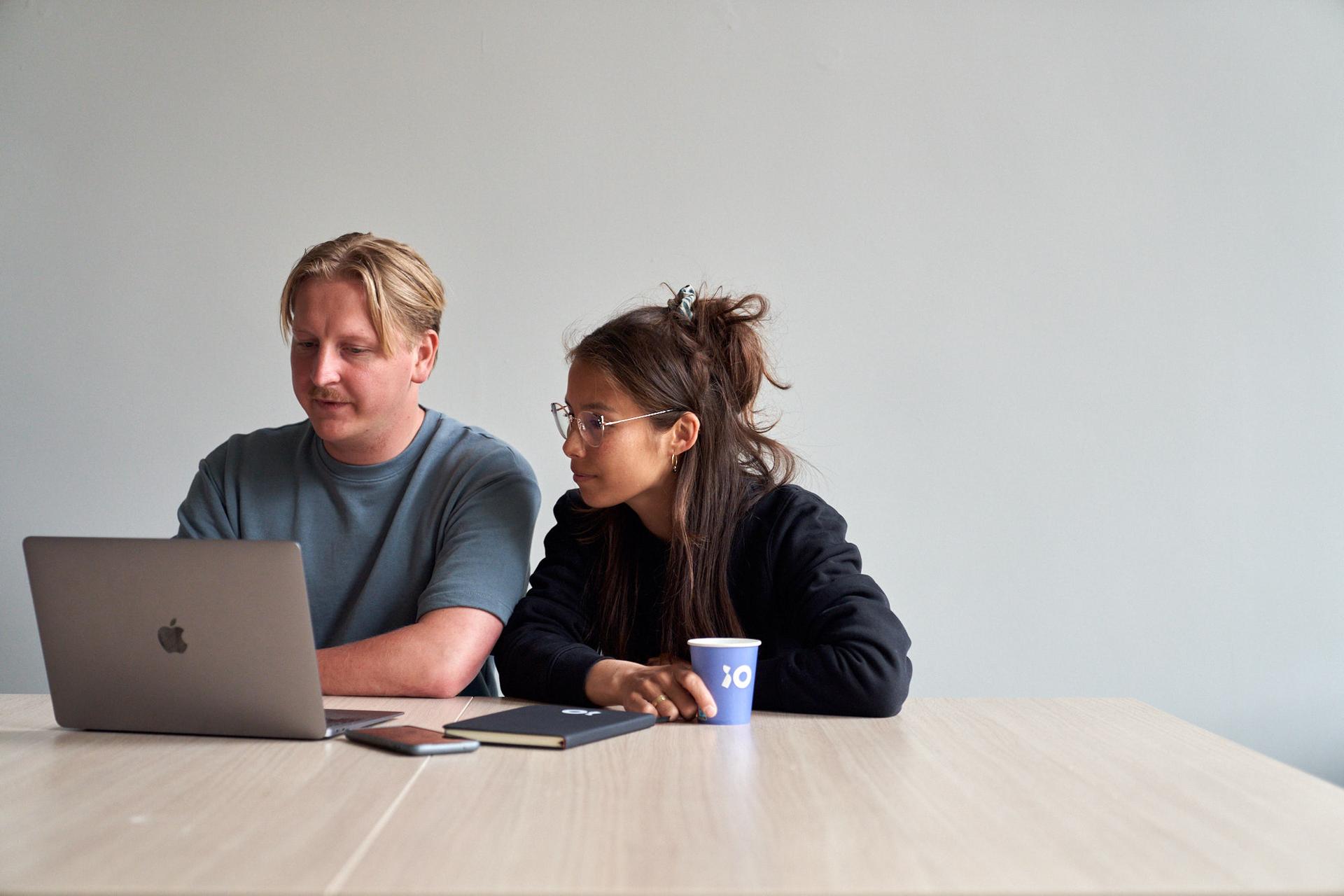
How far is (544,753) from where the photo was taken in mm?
Answer: 1075

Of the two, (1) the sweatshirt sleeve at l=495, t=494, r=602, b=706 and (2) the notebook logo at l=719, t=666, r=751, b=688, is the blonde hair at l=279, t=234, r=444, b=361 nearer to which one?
(1) the sweatshirt sleeve at l=495, t=494, r=602, b=706

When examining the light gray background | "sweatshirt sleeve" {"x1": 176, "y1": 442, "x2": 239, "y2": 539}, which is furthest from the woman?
the light gray background

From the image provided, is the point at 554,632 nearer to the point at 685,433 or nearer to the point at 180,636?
the point at 685,433

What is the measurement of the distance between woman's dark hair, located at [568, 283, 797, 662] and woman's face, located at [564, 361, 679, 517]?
0.02 metres

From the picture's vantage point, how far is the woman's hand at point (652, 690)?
1.25m

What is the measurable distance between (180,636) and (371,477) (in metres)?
0.79

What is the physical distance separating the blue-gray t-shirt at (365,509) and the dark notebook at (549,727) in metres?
0.53

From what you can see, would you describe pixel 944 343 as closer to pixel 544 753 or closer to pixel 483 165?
pixel 483 165

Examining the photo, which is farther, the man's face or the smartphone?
the man's face

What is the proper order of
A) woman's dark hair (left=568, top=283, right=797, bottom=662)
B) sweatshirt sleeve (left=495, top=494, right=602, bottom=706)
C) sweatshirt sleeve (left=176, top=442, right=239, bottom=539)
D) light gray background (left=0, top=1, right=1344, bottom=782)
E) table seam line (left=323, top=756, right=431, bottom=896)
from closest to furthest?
1. table seam line (left=323, top=756, right=431, bottom=896)
2. sweatshirt sleeve (left=495, top=494, right=602, bottom=706)
3. woman's dark hair (left=568, top=283, right=797, bottom=662)
4. sweatshirt sleeve (left=176, top=442, right=239, bottom=539)
5. light gray background (left=0, top=1, right=1344, bottom=782)

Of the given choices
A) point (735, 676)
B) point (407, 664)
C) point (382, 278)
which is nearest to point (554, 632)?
point (407, 664)

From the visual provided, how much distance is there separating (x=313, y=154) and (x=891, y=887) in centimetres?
257

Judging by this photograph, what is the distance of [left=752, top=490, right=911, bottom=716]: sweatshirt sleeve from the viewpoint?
1322 mm

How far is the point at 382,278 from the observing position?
181 cm
